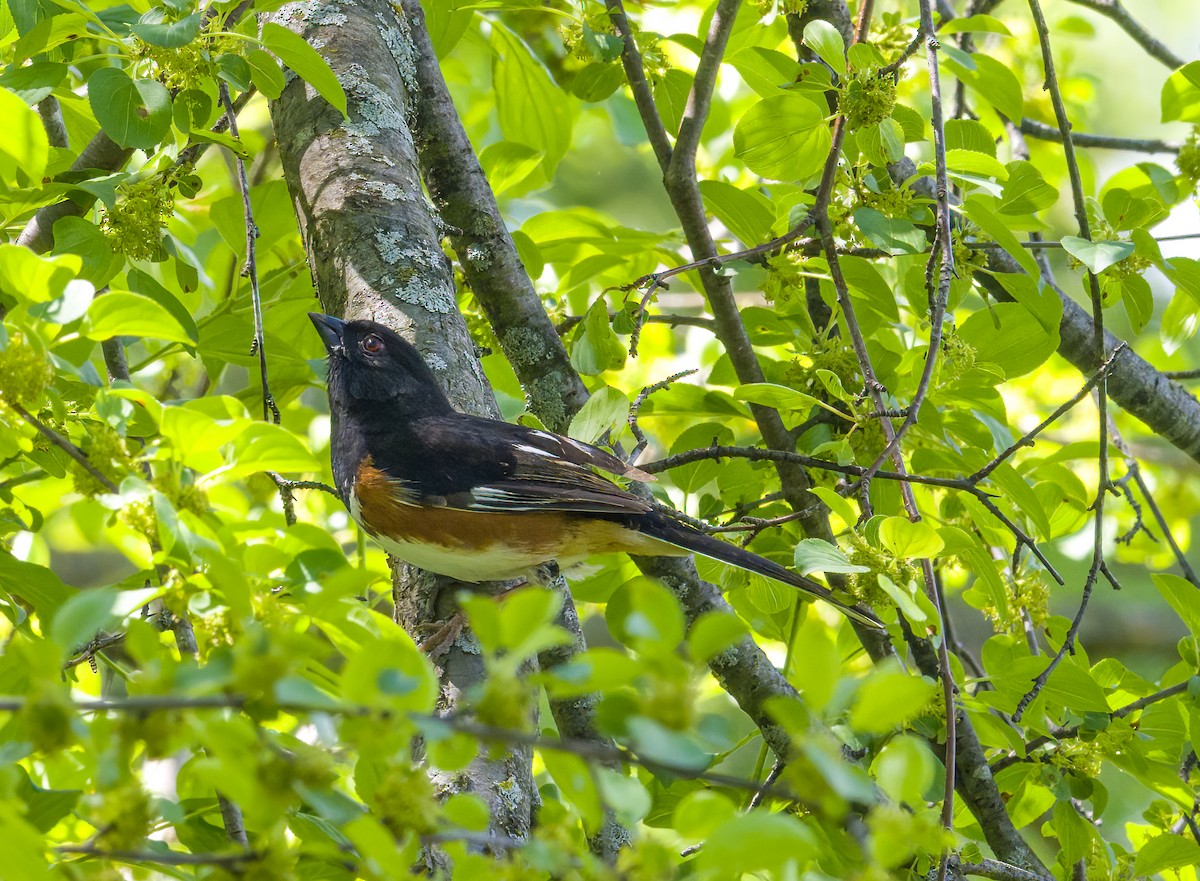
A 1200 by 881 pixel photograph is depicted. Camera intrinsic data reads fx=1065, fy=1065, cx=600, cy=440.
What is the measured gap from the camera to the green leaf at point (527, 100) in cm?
332

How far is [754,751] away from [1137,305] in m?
5.55

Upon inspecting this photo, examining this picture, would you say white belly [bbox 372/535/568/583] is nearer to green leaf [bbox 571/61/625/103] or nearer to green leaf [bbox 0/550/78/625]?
green leaf [bbox 0/550/78/625]

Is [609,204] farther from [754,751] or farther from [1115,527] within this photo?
[1115,527]

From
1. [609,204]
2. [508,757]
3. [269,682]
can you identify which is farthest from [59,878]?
[609,204]

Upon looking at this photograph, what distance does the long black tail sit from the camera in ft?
8.00

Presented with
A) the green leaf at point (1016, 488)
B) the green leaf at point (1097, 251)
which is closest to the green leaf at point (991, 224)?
the green leaf at point (1097, 251)

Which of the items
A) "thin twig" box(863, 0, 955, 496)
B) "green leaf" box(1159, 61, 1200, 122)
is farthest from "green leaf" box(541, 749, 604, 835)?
"green leaf" box(1159, 61, 1200, 122)

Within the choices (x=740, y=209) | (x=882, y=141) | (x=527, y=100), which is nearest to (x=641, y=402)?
(x=740, y=209)

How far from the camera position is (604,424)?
7.91 feet

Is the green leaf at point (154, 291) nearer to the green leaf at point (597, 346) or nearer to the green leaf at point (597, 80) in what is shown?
the green leaf at point (597, 346)

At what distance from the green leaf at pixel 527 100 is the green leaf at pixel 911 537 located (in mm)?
1958

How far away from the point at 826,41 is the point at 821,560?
1.10 metres

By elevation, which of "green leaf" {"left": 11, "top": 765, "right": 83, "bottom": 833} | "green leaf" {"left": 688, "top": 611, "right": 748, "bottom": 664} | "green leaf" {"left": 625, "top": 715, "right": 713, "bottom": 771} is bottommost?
"green leaf" {"left": 11, "top": 765, "right": 83, "bottom": 833}

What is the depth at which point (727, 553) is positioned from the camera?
2.56m
